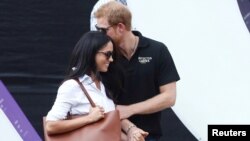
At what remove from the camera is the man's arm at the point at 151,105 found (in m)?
2.54

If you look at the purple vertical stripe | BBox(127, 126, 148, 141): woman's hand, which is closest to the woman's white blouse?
BBox(127, 126, 148, 141): woman's hand

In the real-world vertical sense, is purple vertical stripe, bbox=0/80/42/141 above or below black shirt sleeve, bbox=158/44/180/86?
below

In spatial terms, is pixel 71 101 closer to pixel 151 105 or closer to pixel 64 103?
pixel 64 103

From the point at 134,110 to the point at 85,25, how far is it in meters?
0.84

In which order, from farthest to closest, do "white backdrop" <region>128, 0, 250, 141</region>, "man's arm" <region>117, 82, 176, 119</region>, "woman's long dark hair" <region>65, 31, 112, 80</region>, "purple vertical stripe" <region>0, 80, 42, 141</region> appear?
"white backdrop" <region>128, 0, 250, 141</region> < "purple vertical stripe" <region>0, 80, 42, 141</region> < "man's arm" <region>117, 82, 176, 119</region> < "woman's long dark hair" <region>65, 31, 112, 80</region>

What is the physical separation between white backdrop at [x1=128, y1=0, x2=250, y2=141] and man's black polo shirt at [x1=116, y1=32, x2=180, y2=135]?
714mm

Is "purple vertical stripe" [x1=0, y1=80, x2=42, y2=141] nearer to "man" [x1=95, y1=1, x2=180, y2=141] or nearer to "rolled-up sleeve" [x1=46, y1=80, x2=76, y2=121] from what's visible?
"man" [x1=95, y1=1, x2=180, y2=141]

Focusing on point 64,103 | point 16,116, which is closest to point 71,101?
point 64,103

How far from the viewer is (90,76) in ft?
7.74

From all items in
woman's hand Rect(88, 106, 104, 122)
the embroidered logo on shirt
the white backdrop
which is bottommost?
the white backdrop

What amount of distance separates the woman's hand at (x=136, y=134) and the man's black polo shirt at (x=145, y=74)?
16 centimetres

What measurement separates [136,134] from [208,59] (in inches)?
42.2

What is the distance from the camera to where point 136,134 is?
2389mm

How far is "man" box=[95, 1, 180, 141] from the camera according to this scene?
100 inches
